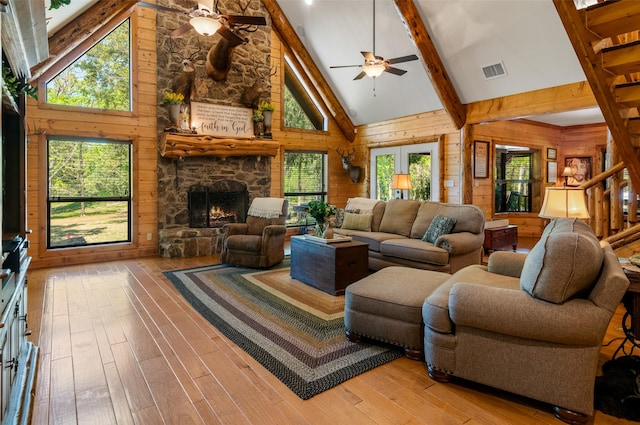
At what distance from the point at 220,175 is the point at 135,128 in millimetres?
1535

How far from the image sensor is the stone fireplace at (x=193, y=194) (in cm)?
620

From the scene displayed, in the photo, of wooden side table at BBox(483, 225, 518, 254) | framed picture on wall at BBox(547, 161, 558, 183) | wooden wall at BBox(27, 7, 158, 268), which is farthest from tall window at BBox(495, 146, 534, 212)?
wooden wall at BBox(27, 7, 158, 268)

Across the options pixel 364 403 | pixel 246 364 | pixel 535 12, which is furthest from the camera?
pixel 535 12

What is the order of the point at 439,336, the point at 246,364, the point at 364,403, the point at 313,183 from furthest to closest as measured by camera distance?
the point at 313,183
the point at 246,364
the point at 439,336
the point at 364,403

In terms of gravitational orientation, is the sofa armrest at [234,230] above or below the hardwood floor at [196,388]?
above

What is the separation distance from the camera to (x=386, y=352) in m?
2.74

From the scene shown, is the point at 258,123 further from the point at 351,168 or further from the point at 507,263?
the point at 507,263

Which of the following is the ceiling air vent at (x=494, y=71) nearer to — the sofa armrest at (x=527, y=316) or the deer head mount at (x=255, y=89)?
the deer head mount at (x=255, y=89)

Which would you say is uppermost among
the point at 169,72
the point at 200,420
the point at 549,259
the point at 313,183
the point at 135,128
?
the point at 169,72

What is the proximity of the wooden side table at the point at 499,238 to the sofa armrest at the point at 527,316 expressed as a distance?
4416mm

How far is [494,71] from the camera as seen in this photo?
5.66 metres

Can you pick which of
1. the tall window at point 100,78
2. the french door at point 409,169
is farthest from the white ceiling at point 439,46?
the tall window at point 100,78

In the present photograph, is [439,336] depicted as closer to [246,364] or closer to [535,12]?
[246,364]

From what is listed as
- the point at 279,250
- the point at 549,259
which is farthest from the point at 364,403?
the point at 279,250
